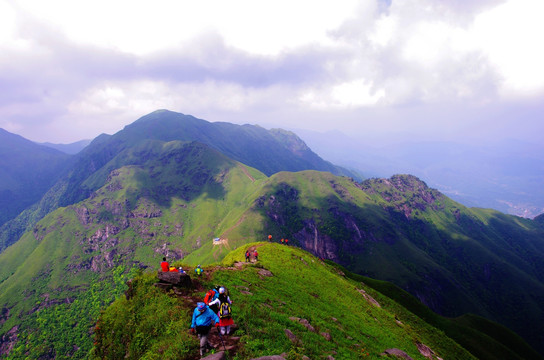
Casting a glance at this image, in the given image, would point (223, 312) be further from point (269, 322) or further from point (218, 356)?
point (269, 322)

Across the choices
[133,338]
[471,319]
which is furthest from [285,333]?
[471,319]

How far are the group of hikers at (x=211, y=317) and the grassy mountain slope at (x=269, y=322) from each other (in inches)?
45.3

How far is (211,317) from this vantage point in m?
14.8

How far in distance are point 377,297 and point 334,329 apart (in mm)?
31132

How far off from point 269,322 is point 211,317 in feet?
21.5

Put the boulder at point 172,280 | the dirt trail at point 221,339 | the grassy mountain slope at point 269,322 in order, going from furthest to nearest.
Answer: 1. the boulder at point 172,280
2. the grassy mountain slope at point 269,322
3. the dirt trail at point 221,339

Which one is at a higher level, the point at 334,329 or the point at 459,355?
the point at 334,329

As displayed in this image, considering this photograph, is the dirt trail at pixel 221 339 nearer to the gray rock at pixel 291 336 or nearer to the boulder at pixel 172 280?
the boulder at pixel 172 280

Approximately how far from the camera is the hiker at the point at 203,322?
14398 mm

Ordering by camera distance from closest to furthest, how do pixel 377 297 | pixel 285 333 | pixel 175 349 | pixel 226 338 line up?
1. pixel 175 349
2. pixel 226 338
3. pixel 285 333
4. pixel 377 297

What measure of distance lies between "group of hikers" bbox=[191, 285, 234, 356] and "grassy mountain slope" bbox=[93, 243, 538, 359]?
3.78 ft

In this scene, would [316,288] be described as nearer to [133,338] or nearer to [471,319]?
[133,338]

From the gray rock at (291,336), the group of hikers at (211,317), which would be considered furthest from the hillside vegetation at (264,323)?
the group of hikers at (211,317)

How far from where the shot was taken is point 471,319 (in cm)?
7694
